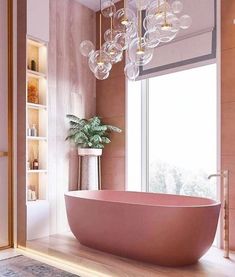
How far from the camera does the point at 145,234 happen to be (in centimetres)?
329

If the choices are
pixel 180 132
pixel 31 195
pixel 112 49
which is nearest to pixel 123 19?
pixel 112 49

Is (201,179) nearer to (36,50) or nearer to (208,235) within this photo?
(208,235)

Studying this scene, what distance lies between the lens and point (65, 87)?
5.07 meters

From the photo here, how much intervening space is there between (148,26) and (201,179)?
2.39m

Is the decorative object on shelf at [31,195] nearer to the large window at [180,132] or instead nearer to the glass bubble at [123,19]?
the large window at [180,132]

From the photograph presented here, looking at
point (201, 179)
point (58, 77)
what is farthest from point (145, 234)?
point (58, 77)

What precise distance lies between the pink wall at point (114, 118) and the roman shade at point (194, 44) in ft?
2.76

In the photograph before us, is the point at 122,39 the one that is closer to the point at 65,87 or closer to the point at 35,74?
the point at 35,74

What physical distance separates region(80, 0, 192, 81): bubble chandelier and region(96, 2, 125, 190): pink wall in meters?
1.83

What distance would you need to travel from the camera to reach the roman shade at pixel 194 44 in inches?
162

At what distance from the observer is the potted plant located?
4992 millimetres

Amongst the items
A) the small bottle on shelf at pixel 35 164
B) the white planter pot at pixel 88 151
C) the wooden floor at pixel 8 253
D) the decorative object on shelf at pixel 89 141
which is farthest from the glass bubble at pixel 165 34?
the wooden floor at pixel 8 253

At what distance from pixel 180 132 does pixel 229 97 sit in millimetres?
1072

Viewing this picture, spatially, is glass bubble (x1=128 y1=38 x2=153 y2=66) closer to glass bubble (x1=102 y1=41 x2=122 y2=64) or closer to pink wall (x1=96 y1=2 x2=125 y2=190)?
glass bubble (x1=102 y1=41 x2=122 y2=64)
